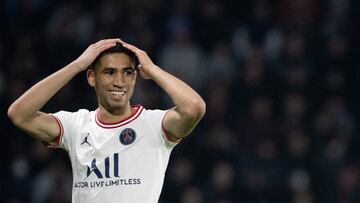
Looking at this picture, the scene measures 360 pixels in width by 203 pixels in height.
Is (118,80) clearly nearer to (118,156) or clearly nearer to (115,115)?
(115,115)

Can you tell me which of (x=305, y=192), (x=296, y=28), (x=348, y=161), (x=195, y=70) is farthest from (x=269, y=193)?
(x=296, y=28)

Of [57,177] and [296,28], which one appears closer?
[57,177]

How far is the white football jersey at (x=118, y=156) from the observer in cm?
529

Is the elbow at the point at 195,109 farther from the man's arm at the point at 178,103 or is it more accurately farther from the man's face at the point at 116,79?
the man's face at the point at 116,79

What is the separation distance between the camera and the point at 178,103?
207 inches

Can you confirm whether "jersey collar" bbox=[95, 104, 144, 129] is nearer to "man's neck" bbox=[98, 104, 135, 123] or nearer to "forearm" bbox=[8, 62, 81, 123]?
"man's neck" bbox=[98, 104, 135, 123]

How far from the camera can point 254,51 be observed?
11.4 metres

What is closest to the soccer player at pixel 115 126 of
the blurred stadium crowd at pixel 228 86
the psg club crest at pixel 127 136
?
the psg club crest at pixel 127 136

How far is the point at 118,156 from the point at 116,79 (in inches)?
16.9

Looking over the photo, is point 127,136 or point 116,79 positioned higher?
point 116,79

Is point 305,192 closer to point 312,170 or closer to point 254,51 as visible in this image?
point 312,170

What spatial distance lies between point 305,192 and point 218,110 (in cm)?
137

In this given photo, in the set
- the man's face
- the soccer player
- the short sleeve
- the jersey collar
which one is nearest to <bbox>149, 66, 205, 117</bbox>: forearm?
the soccer player

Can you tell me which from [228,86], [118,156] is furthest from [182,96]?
[228,86]
